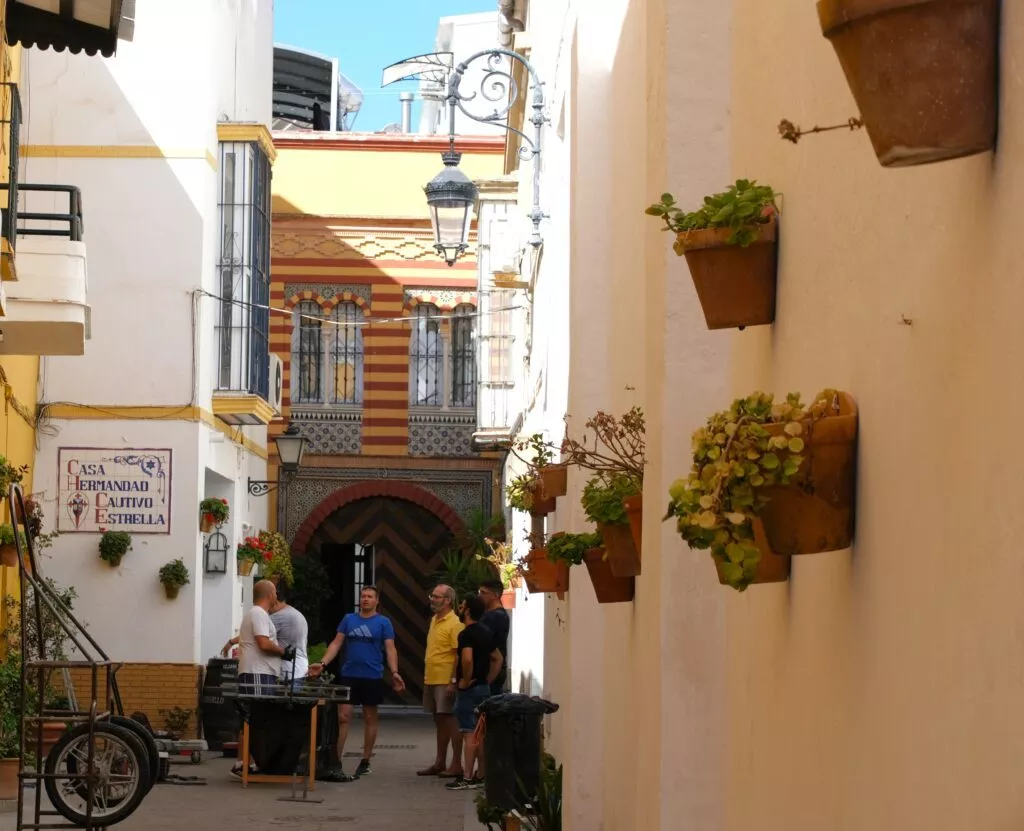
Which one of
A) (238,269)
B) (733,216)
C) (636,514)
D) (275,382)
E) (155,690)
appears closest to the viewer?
(733,216)

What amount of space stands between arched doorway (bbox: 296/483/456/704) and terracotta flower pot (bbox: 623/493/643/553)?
68.4ft

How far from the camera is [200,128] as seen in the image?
1983 centimetres

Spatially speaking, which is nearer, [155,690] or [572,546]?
[572,546]

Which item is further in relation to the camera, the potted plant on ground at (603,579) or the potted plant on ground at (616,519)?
the potted plant on ground at (603,579)

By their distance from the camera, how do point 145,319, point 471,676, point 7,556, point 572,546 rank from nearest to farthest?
point 572,546 < point 7,556 < point 471,676 < point 145,319

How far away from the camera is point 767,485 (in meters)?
3.37

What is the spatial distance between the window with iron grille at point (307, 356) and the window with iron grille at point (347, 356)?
243 mm

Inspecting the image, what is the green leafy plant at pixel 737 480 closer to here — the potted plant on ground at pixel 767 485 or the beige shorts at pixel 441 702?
the potted plant on ground at pixel 767 485

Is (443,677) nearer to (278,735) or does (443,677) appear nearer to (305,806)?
(278,735)

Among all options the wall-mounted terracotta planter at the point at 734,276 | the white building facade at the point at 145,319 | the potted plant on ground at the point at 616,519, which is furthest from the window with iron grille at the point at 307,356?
the wall-mounted terracotta planter at the point at 734,276

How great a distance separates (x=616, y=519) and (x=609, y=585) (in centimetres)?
88

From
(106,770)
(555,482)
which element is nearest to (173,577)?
(106,770)

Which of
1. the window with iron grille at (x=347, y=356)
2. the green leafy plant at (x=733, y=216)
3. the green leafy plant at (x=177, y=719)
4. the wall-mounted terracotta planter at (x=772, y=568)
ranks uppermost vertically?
the window with iron grille at (x=347, y=356)

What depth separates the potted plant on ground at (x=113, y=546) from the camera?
61.6 ft
